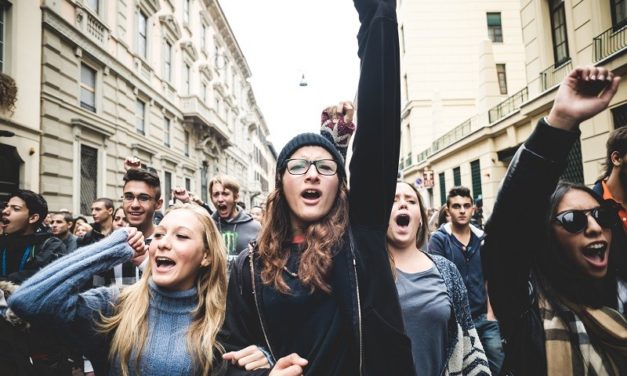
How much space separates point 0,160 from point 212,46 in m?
20.4

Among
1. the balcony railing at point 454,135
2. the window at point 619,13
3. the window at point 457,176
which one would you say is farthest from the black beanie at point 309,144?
the window at point 457,176

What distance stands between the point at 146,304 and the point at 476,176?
667 inches

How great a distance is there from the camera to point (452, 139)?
19.5 m

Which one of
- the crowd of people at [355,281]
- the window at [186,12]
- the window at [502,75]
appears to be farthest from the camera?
the window at [502,75]

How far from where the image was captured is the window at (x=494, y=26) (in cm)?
2332

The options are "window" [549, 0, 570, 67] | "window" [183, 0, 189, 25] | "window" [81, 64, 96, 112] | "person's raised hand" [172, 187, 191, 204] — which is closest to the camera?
"person's raised hand" [172, 187, 191, 204]

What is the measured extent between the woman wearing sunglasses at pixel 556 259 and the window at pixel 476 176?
16.0 metres

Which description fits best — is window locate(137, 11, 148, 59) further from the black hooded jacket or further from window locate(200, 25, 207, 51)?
the black hooded jacket

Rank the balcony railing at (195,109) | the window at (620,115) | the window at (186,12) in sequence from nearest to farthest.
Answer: the window at (620,115)
the balcony railing at (195,109)
the window at (186,12)

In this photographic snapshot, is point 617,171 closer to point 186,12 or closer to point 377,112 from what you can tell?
point 377,112

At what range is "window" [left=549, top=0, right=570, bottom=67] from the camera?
9414 mm

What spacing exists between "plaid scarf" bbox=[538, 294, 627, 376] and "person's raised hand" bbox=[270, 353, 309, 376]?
36.8 inches

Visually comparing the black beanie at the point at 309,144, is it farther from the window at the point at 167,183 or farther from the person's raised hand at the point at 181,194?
the window at the point at 167,183

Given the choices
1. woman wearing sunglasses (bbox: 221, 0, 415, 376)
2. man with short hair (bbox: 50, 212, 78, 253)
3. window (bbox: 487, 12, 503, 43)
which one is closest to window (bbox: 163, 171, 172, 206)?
man with short hair (bbox: 50, 212, 78, 253)
